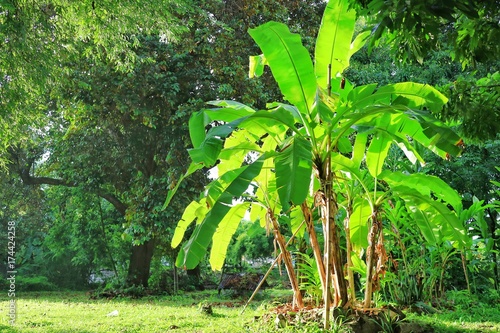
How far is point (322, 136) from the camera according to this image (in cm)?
348

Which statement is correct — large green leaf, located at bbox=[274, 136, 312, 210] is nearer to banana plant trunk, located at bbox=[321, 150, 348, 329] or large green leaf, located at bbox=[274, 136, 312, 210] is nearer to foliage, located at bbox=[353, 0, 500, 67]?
banana plant trunk, located at bbox=[321, 150, 348, 329]

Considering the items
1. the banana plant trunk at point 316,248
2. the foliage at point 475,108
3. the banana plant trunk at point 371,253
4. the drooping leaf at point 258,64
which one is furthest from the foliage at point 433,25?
the drooping leaf at point 258,64

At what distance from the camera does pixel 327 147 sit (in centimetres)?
341

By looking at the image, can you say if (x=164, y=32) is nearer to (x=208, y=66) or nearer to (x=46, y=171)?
(x=208, y=66)

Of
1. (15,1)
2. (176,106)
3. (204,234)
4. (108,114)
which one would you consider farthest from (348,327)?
(108,114)

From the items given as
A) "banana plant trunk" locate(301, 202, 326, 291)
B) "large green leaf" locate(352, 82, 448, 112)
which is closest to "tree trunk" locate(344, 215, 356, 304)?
"banana plant trunk" locate(301, 202, 326, 291)

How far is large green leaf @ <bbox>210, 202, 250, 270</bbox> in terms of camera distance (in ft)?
13.4

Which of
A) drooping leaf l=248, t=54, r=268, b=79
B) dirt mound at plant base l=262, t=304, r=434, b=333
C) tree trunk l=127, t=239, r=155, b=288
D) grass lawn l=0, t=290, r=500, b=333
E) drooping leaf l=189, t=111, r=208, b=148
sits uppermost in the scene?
drooping leaf l=248, t=54, r=268, b=79

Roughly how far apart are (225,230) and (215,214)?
1292mm

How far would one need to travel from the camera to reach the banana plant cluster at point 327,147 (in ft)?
9.68

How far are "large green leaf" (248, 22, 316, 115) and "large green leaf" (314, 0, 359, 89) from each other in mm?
286

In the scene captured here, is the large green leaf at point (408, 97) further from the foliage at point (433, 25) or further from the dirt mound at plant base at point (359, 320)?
the dirt mound at plant base at point (359, 320)

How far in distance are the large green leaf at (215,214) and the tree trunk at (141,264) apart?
909 centimetres

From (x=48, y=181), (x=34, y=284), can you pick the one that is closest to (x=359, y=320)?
Answer: (x=48, y=181)
